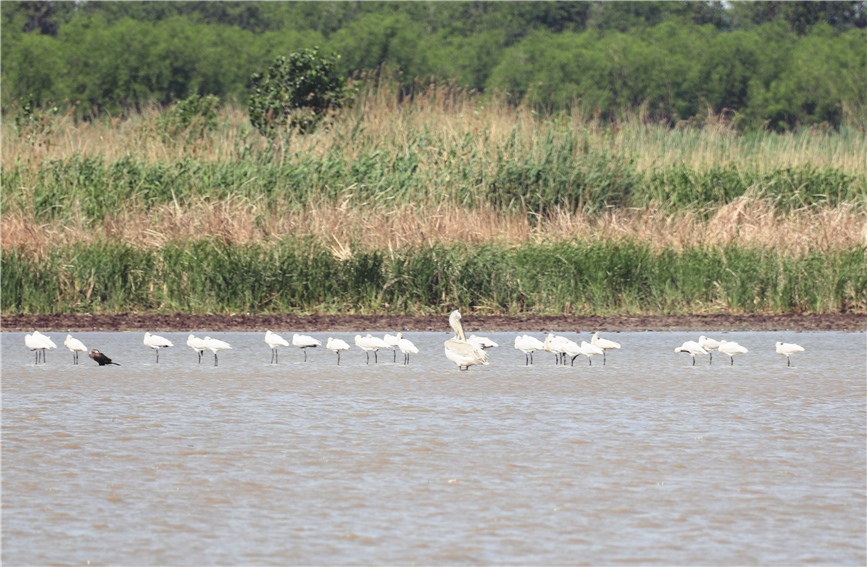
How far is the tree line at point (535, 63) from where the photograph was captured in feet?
157

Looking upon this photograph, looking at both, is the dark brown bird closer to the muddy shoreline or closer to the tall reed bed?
the muddy shoreline

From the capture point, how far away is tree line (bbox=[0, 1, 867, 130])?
4772cm

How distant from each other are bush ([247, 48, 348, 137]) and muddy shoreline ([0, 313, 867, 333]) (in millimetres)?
9039

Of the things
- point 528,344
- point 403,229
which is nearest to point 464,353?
point 528,344

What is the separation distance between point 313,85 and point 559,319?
10875 millimetres

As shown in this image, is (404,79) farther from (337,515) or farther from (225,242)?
(337,515)

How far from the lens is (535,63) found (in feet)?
173

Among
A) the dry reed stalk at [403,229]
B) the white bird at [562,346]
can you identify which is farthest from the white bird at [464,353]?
the dry reed stalk at [403,229]

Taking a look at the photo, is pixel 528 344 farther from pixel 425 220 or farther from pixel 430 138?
pixel 430 138

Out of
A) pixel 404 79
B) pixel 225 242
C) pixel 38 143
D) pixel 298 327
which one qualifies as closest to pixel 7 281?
pixel 225 242

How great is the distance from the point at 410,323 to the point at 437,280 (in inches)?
52.0

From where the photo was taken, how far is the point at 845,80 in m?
46.4

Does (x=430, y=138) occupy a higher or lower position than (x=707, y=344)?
higher

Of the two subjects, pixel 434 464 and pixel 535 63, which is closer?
pixel 434 464
